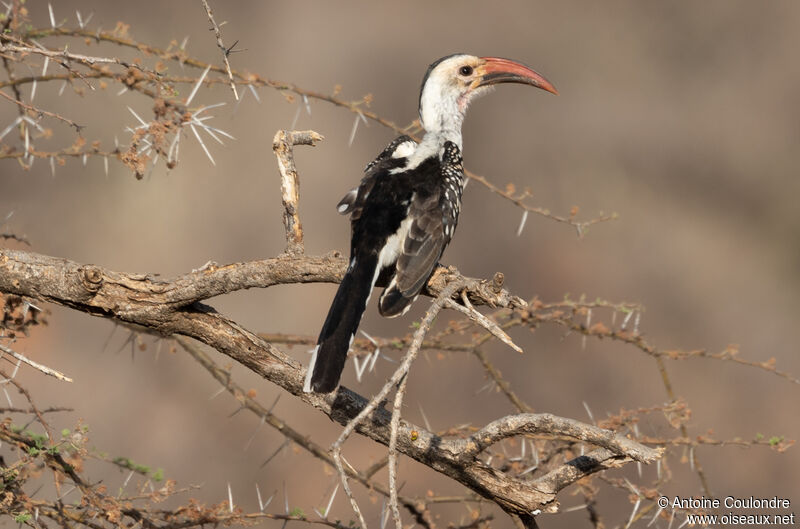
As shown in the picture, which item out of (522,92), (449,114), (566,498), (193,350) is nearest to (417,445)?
(193,350)

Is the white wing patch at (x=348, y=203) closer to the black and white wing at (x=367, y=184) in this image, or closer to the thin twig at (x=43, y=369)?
the black and white wing at (x=367, y=184)

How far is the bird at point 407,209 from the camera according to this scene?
2.65m

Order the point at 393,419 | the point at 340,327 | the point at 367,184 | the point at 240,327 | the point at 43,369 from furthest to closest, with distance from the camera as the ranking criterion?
the point at 367,184
the point at 340,327
the point at 240,327
the point at 43,369
the point at 393,419

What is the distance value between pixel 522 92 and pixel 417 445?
29.0 ft

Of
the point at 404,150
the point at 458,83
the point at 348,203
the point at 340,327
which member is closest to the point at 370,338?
the point at 340,327

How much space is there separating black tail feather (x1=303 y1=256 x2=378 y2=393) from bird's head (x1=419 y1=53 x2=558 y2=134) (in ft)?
3.92

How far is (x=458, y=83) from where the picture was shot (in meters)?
4.09

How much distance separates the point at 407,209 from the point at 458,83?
3.56 ft

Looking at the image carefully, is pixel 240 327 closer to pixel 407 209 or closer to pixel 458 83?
pixel 407 209

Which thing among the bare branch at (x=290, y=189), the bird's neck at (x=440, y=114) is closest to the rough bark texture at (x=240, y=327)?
the bare branch at (x=290, y=189)

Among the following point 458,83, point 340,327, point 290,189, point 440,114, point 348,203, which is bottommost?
point 340,327

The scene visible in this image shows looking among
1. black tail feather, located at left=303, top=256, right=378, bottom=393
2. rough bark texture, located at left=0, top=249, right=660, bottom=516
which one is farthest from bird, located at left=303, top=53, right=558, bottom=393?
rough bark texture, located at left=0, top=249, right=660, bottom=516

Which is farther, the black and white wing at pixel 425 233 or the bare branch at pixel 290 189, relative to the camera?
the black and white wing at pixel 425 233

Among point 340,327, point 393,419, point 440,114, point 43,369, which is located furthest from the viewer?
point 440,114
